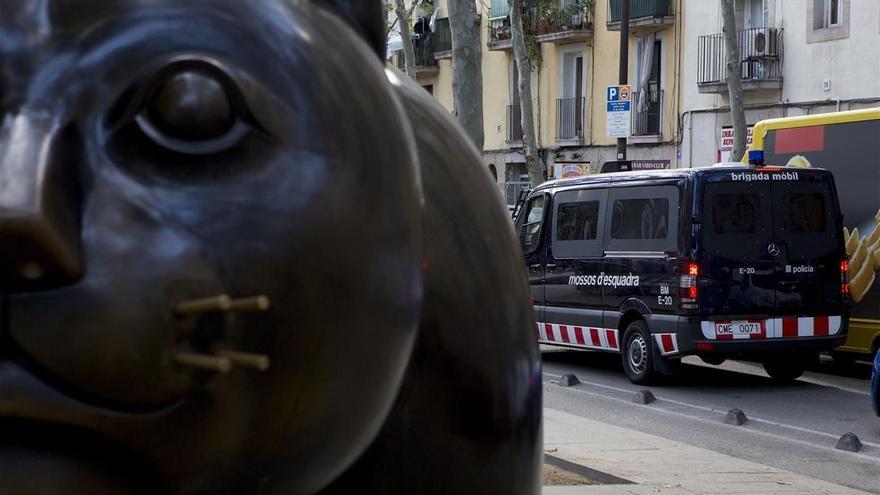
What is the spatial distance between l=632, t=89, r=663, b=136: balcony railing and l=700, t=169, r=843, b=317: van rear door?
19.2 m

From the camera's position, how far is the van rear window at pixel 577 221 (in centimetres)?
1421

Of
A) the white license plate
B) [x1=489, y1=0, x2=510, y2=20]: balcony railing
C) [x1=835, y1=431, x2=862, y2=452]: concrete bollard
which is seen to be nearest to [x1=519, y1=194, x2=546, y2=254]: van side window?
the white license plate

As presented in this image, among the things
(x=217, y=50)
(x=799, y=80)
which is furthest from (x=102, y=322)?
(x=799, y=80)

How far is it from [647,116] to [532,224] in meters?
17.9

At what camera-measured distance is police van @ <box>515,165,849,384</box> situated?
12.7 m

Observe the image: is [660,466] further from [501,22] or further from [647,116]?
[501,22]

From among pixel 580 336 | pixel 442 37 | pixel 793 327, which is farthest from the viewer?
pixel 442 37

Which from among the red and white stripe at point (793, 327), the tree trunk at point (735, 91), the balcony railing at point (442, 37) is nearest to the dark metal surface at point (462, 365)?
the red and white stripe at point (793, 327)

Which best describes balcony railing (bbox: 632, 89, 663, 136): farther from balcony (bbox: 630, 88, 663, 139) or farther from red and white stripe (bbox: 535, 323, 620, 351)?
red and white stripe (bbox: 535, 323, 620, 351)

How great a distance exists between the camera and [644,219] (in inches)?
525

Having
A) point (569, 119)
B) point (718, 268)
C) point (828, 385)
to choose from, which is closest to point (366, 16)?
point (718, 268)

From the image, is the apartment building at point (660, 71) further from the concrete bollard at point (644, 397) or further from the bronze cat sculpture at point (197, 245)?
the bronze cat sculpture at point (197, 245)

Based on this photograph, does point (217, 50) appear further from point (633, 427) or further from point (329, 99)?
point (633, 427)

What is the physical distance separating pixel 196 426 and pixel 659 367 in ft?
39.9
